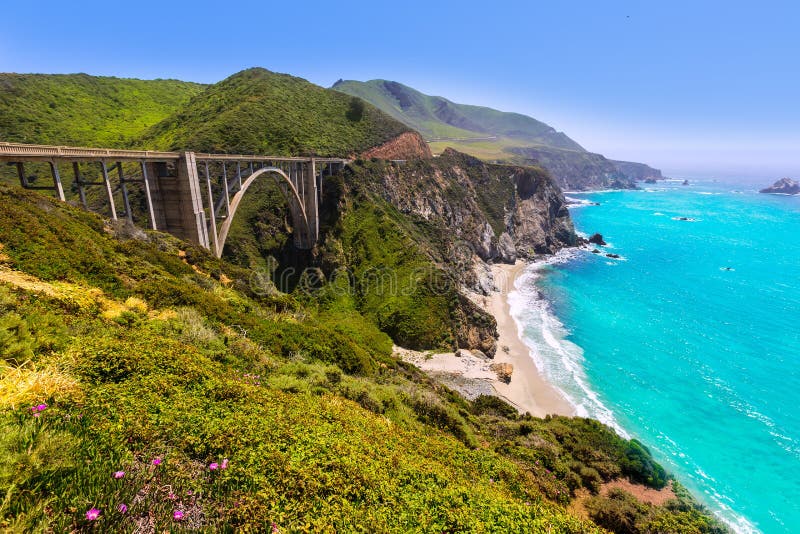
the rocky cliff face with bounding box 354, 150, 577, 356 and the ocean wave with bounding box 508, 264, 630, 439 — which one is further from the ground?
the rocky cliff face with bounding box 354, 150, 577, 356

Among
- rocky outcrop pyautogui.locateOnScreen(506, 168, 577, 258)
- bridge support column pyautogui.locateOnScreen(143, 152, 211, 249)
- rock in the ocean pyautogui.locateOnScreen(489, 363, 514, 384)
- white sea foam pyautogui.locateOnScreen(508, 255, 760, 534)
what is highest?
bridge support column pyautogui.locateOnScreen(143, 152, 211, 249)

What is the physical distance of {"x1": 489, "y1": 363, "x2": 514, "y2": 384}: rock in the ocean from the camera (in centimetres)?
3666

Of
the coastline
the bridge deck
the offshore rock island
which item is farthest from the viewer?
the coastline

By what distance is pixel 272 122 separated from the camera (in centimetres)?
6788

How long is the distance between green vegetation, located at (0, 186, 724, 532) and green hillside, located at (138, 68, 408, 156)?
48580 mm

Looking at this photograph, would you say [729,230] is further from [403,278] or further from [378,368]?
[378,368]

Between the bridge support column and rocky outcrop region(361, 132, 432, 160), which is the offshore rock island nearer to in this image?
the bridge support column

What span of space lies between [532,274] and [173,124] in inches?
3295

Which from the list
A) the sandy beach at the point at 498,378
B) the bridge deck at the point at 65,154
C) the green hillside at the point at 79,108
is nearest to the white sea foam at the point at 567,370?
the sandy beach at the point at 498,378

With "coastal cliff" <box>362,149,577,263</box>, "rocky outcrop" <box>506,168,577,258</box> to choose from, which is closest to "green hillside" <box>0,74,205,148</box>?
"coastal cliff" <box>362,149,577,263</box>

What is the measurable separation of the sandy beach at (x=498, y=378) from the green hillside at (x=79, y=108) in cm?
7276

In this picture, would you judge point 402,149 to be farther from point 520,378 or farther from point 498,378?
point 498,378

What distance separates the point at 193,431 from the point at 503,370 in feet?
117

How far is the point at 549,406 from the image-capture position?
111ft
